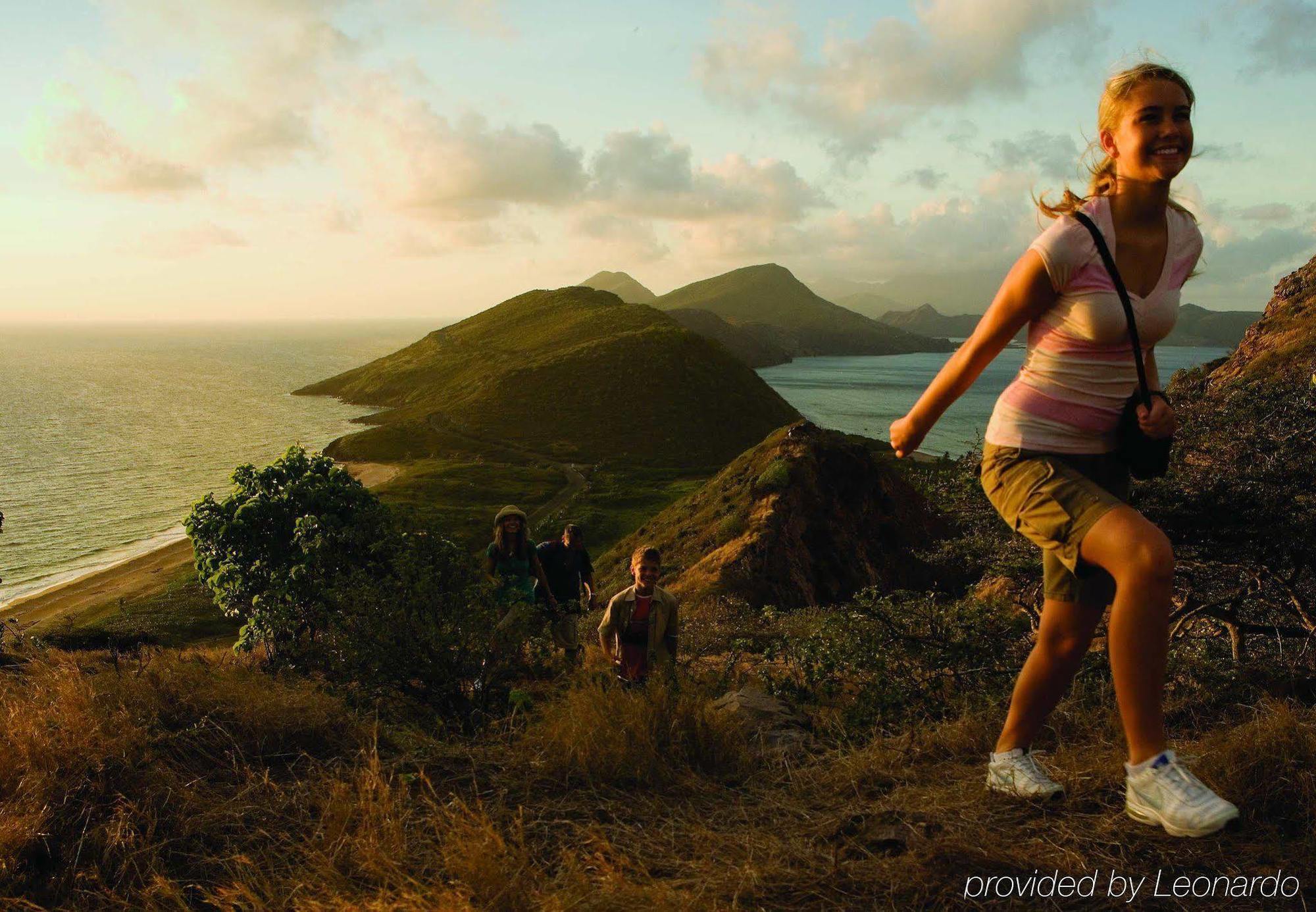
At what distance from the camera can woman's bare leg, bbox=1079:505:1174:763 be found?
228cm

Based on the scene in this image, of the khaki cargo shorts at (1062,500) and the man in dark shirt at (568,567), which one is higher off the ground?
the khaki cargo shorts at (1062,500)

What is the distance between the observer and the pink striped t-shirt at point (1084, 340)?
2.39 m

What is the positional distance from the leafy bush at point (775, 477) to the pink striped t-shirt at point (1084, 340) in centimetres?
2541

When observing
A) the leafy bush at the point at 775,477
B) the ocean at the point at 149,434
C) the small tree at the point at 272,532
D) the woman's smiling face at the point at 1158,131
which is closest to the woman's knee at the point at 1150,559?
the woman's smiling face at the point at 1158,131

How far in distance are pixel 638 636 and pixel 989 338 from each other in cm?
426

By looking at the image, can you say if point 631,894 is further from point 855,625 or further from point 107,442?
point 107,442

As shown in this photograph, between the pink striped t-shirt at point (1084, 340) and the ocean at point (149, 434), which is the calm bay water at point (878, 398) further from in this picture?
the pink striped t-shirt at point (1084, 340)

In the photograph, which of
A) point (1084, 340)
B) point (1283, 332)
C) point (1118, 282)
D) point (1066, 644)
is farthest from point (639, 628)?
point (1283, 332)

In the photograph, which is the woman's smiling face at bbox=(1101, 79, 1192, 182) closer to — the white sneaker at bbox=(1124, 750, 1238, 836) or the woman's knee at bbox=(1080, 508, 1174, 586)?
the woman's knee at bbox=(1080, 508, 1174, 586)

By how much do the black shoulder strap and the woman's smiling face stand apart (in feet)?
0.87

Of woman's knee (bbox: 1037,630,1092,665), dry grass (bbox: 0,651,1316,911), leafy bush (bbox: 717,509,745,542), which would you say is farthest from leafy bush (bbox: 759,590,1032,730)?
leafy bush (bbox: 717,509,745,542)

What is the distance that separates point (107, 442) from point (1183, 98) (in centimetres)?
10748

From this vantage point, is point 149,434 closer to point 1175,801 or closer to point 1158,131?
point 1158,131

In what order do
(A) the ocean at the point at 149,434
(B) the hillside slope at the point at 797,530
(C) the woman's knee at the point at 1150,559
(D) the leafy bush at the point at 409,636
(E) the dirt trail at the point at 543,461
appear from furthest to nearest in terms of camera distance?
(E) the dirt trail at the point at 543,461
(A) the ocean at the point at 149,434
(B) the hillside slope at the point at 797,530
(D) the leafy bush at the point at 409,636
(C) the woman's knee at the point at 1150,559
